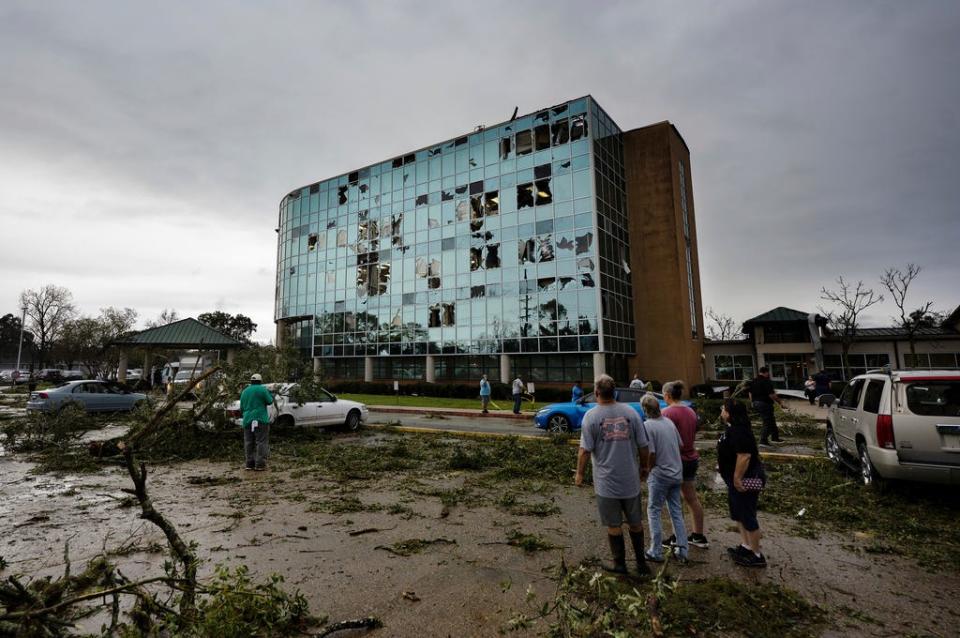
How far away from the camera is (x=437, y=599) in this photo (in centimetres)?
392

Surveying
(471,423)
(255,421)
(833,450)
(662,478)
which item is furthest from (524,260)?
(662,478)

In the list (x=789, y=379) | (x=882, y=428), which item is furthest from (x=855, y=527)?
(x=789, y=379)

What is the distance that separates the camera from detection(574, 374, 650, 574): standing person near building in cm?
441

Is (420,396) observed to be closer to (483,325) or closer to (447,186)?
(483,325)

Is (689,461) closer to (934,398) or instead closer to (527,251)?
(934,398)

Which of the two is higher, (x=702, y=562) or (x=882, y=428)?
(x=882, y=428)

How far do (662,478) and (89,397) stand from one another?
22373 millimetres

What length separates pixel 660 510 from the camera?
4.77 metres

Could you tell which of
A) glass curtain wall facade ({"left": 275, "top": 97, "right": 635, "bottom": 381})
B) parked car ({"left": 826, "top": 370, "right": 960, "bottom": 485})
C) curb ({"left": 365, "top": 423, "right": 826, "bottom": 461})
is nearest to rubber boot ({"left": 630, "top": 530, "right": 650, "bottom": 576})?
parked car ({"left": 826, "top": 370, "right": 960, "bottom": 485})

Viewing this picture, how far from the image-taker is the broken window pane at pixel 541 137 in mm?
33594

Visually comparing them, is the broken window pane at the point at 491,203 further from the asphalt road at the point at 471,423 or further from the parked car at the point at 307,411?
the parked car at the point at 307,411

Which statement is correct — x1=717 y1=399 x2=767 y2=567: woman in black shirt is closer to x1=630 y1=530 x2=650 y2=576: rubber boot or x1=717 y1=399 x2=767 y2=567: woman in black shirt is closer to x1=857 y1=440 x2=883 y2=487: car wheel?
x1=630 y1=530 x2=650 y2=576: rubber boot

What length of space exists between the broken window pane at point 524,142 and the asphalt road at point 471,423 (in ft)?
73.8

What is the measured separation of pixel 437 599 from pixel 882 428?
663 centimetres
